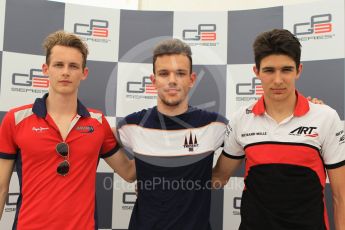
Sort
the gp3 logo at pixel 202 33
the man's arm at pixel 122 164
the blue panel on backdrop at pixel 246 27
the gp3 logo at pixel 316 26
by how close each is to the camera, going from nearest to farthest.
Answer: the man's arm at pixel 122 164, the gp3 logo at pixel 316 26, the blue panel on backdrop at pixel 246 27, the gp3 logo at pixel 202 33

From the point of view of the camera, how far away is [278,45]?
1.36 metres

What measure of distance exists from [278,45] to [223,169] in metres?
0.70

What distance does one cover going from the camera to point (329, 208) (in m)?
2.07

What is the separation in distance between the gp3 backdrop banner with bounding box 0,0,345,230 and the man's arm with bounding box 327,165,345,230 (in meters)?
0.86

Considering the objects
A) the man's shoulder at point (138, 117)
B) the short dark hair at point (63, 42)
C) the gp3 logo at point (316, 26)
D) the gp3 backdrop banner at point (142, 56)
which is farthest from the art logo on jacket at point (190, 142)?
the gp3 logo at point (316, 26)

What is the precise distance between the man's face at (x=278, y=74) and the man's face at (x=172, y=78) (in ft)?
1.19

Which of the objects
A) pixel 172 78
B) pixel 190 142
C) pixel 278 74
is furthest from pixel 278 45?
pixel 190 142

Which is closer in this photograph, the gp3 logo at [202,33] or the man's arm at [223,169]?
the man's arm at [223,169]

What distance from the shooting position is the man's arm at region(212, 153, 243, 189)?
166cm

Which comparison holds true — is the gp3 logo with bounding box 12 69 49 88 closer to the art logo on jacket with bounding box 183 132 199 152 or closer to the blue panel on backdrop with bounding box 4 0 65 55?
the blue panel on backdrop with bounding box 4 0 65 55

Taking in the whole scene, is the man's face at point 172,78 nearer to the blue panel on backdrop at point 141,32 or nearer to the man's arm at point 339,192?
the man's arm at point 339,192

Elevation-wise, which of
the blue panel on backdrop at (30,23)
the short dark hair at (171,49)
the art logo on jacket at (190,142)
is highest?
the blue panel on backdrop at (30,23)

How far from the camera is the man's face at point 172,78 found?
1.51m

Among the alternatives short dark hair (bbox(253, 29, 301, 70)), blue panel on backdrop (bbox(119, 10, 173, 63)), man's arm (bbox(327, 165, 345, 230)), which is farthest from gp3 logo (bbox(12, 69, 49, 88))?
man's arm (bbox(327, 165, 345, 230))
